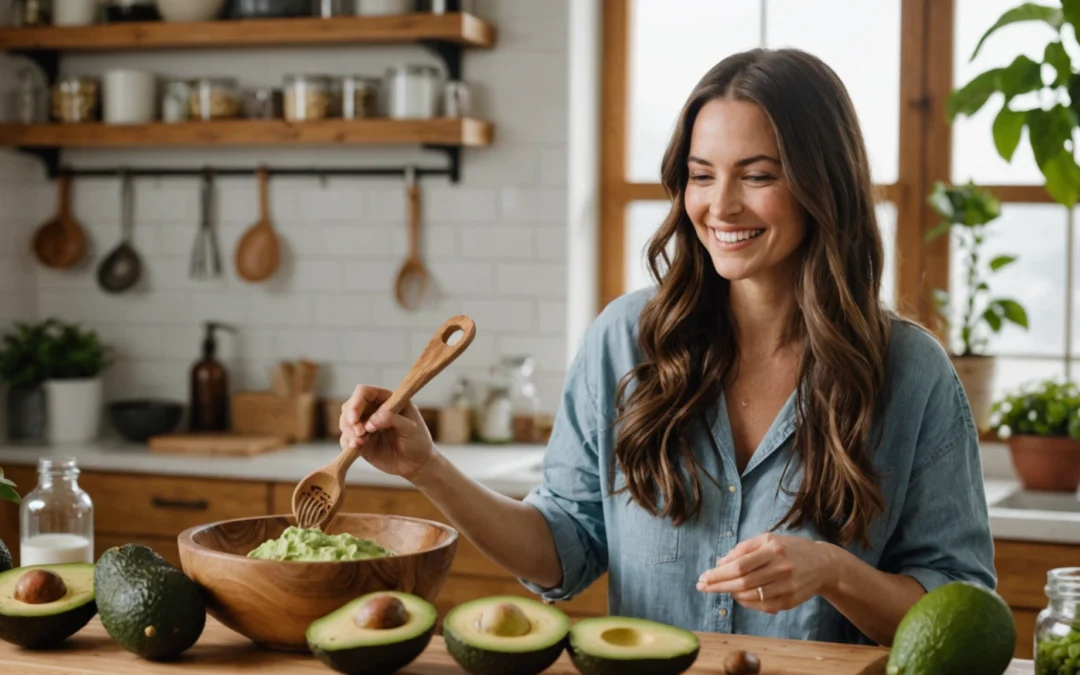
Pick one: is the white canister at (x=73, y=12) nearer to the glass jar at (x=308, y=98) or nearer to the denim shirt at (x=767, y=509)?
the glass jar at (x=308, y=98)

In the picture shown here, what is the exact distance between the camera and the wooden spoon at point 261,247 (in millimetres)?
4273

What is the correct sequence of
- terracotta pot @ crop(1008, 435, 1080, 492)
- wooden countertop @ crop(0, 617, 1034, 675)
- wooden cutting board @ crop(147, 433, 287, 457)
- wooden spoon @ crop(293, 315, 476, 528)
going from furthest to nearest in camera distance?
wooden cutting board @ crop(147, 433, 287, 457) < terracotta pot @ crop(1008, 435, 1080, 492) < wooden spoon @ crop(293, 315, 476, 528) < wooden countertop @ crop(0, 617, 1034, 675)

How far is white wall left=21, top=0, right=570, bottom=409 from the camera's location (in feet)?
13.3

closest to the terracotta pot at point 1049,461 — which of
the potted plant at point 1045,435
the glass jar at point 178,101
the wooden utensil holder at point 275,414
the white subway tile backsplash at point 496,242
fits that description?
the potted plant at point 1045,435

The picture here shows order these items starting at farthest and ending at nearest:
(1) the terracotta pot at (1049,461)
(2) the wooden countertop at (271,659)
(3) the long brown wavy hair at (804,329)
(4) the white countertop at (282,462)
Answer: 1. (4) the white countertop at (282,462)
2. (1) the terracotta pot at (1049,461)
3. (3) the long brown wavy hair at (804,329)
4. (2) the wooden countertop at (271,659)

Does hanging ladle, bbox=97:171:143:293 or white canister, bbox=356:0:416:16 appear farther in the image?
hanging ladle, bbox=97:171:143:293

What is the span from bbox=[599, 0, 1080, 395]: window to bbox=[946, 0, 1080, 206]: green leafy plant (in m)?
0.96

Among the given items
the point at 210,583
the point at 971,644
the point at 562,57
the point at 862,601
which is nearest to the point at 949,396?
the point at 862,601

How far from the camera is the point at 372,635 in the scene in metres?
1.43

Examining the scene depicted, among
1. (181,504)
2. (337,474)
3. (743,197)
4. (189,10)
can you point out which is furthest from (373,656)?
(189,10)

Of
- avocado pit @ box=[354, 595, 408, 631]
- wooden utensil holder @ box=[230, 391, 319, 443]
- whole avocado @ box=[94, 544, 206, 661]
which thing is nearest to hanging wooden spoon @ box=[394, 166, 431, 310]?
wooden utensil holder @ box=[230, 391, 319, 443]

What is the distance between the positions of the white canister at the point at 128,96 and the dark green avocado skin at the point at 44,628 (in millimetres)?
2899

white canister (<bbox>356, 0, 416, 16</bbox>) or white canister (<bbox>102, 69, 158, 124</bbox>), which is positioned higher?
white canister (<bbox>356, 0, 416, 16</bbox>)

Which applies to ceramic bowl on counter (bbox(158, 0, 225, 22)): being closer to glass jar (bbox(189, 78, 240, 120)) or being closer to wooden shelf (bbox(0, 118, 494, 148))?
glass jar (bbox(189, 78, 240, 120))
